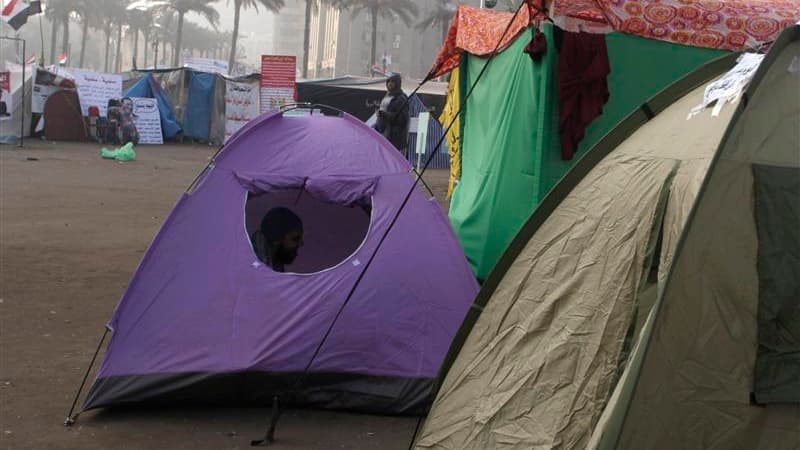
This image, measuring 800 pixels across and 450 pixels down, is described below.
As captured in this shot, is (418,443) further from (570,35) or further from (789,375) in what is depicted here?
(570,35)

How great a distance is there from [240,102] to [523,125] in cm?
2382

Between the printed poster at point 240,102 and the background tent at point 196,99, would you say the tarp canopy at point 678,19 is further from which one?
the background tent at point 196,99

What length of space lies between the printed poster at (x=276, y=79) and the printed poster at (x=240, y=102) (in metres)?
9.30

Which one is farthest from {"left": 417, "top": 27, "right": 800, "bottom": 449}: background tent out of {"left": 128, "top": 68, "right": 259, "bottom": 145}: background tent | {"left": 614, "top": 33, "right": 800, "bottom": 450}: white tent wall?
{"left": 128, "top": 68, "right": 259, "bottom": 145}: background tent

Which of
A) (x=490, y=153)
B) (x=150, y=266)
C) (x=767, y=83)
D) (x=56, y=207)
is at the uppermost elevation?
(x=767, y=83)

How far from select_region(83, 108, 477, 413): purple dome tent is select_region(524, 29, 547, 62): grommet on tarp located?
1889mm

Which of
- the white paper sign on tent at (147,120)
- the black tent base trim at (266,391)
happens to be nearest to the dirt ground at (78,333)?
the black tent base trim at (266,391)

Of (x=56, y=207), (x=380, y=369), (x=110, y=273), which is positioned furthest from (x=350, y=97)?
(x=380, y=369)

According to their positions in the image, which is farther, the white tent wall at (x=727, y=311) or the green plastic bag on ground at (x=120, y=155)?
the green plastic bag on ground at (x=120, y=155)

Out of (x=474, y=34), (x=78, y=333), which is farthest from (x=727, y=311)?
(x=474, y=34)

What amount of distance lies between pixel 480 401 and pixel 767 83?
1803 millimetres

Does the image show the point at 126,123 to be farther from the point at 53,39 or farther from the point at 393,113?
the point at 53,39

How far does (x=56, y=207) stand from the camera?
45.0 feet

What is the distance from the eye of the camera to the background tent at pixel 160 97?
30562 millimetres
